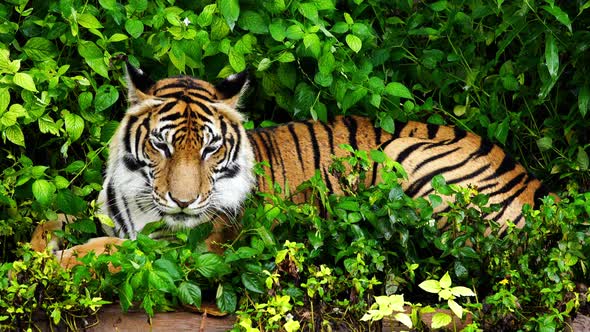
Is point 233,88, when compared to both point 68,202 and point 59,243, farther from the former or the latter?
point 59,243

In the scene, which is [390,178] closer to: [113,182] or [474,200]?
[474,200]

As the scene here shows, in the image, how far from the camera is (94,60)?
5.50 meters

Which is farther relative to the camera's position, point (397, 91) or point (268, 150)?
point (397, 91)

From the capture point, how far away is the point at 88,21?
17.8 ft

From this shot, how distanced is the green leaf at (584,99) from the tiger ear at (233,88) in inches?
Answer: 80.1

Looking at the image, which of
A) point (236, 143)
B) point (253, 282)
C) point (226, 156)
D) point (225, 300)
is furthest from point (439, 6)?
point (225, 300)

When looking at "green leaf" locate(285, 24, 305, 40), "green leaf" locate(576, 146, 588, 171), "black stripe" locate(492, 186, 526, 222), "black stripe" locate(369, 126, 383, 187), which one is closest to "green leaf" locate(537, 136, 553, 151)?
"green leaf" locate(576, 146, 588, 171)

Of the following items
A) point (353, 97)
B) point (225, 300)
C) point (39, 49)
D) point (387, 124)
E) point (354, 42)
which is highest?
point (354, 42)

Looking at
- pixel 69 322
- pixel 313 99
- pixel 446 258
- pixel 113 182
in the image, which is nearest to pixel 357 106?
pixel 313 99

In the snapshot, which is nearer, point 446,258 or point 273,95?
point 446,258

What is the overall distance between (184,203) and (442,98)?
2301 mm

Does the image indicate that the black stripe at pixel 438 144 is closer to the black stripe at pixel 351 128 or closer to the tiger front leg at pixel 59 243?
the black stripe at pixel 351 128

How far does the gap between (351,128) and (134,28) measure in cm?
129

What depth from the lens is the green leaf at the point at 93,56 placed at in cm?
548
